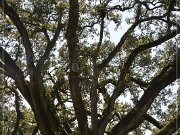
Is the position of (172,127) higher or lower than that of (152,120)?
lower

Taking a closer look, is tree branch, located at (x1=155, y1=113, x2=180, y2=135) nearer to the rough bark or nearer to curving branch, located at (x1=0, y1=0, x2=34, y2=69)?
the rough bark

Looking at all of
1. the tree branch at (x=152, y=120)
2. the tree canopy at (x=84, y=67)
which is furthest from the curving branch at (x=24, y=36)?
the tree branch at (x=152, y=120)

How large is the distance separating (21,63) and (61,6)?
9.95 ft

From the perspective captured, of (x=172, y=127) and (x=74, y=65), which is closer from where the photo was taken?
(x=74, y=65)

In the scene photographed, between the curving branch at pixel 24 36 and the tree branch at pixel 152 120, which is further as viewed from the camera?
the tree branch at pixel 152 120

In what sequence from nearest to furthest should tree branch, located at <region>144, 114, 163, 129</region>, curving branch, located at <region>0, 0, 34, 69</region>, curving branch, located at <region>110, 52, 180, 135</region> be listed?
curving branch, located at <region>110, 52, 180, 135</region> → curving branch, located at <region>0, 0, 34, 69</region> → tree branch, located at <region>144, 114, 163, 129</region>

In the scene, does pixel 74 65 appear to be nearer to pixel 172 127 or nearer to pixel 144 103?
pixel 144 103

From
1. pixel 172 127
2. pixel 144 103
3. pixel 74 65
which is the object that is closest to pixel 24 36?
pixel 74 65

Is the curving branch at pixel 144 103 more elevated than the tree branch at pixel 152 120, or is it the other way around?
the tree branch at pixel 152 120

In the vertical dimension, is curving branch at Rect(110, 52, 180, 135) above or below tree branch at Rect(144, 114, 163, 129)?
below

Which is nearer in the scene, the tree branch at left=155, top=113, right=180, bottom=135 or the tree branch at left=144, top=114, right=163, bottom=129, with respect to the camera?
the tree branch at left=155, top=113, right=180, bottom=135

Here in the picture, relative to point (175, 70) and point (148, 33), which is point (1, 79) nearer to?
point (148, 33)

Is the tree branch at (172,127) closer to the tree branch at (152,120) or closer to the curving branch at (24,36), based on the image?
the tree branch at (152,120)

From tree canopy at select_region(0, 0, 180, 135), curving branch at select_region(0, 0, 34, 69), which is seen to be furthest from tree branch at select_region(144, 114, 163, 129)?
curving branch at select_region(0, 0, 34, 69)
